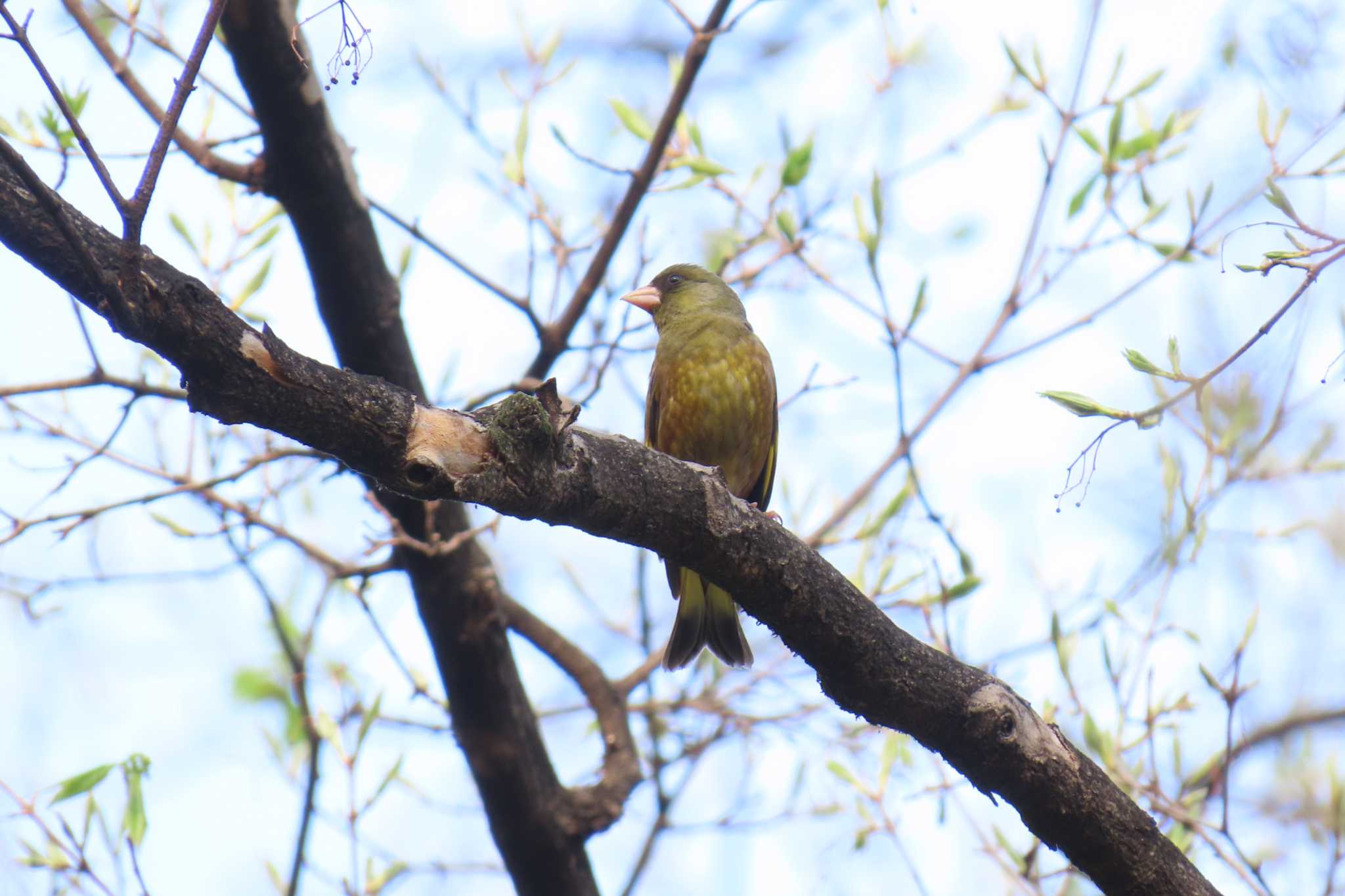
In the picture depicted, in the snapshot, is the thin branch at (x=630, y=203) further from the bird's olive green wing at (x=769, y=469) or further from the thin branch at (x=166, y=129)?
the thin branch at (x=166, y=129)

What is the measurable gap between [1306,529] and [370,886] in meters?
3.39

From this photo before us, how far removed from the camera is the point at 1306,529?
4.38 m

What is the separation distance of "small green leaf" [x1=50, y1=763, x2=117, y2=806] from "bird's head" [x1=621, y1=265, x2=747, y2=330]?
2649mm

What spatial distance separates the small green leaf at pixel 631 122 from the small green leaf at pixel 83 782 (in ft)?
8.29

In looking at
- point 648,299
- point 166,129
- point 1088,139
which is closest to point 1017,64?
point 1088,139

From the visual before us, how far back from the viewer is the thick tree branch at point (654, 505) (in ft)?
5.92

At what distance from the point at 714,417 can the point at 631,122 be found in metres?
1.09

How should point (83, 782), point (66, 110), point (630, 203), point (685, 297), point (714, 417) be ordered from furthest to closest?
point (685, 297) → point (714, 417) → point (630, 203) → point (83, 782) → point (66, 110)

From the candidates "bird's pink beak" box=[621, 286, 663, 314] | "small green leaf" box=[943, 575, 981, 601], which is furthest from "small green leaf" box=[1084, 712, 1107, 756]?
"bird's pink beak" box=[621, 286, 663, 314]

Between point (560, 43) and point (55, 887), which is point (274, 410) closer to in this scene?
point (55, 887)

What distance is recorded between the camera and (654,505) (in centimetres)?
238

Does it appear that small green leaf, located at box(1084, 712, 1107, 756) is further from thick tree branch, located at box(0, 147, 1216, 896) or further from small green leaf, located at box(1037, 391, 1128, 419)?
small green leaf, located at box(1037, 391, 1128, 419)

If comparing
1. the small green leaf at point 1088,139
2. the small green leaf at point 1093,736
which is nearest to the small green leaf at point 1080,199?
the small green leaf at point 1088,139

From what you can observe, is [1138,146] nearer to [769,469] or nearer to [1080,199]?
[1080,199]
